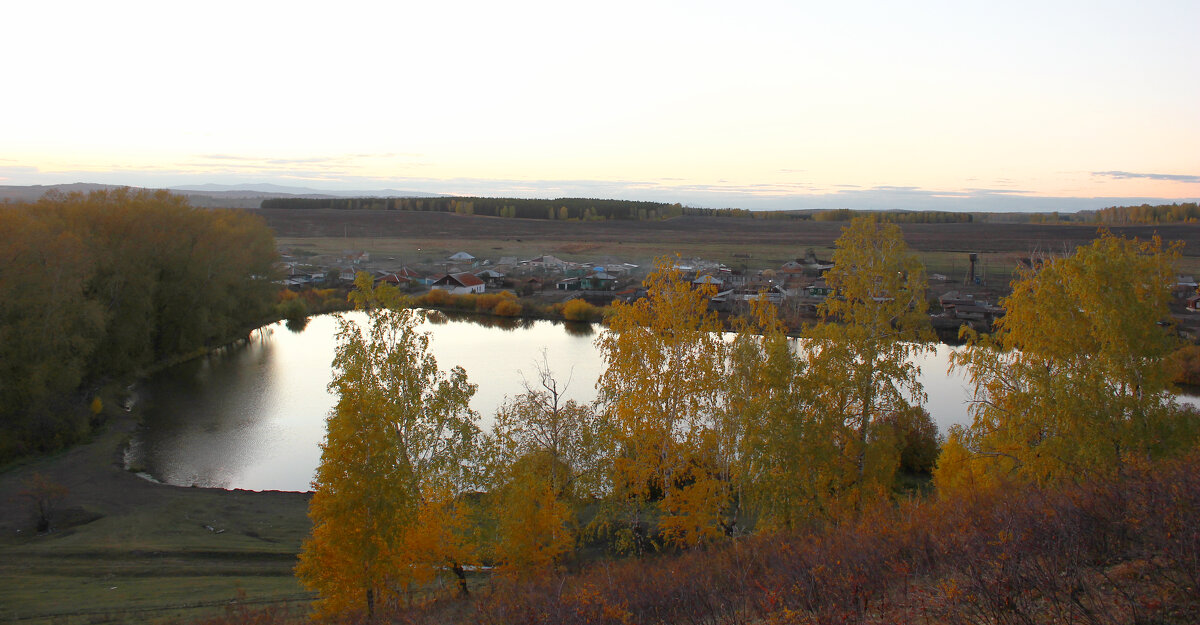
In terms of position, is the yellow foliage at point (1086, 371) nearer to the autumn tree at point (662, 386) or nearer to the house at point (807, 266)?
the autumn tree at point (662, 386)

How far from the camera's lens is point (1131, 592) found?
14.0 ft

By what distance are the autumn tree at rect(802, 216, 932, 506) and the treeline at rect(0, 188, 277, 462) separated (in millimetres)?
17720

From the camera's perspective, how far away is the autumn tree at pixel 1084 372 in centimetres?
780

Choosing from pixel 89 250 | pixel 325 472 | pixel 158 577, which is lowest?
pixel 158 577

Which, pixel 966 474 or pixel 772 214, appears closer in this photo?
pixel 966 474

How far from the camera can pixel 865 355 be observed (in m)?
9.55

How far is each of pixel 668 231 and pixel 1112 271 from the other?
86.4m

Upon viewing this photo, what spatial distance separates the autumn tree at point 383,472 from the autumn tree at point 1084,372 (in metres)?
6.73

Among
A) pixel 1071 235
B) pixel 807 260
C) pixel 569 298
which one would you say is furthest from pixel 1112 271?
pixel 1071 235

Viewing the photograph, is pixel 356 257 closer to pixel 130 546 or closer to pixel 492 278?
pixel 492 278

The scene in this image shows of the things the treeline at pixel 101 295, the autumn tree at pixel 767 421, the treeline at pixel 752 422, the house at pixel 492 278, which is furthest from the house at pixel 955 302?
the treeline at pixel 101 295

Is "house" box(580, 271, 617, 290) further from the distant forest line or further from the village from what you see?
the distant forest line

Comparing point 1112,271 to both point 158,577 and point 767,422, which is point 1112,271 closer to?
point 767,422

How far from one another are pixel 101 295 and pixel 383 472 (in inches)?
799
